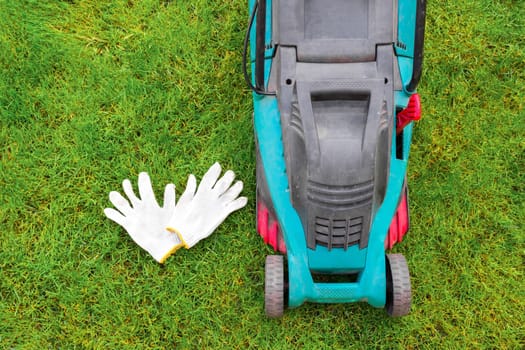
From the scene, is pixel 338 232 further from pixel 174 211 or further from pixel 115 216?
pixel 115 216

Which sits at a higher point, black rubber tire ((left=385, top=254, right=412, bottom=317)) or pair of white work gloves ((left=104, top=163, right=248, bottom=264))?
pair of white work gloves ((left=104, top=163, right=248, bottom=264))

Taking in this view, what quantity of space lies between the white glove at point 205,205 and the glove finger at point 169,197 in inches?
1.1

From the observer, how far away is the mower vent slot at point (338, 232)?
2.00 metres

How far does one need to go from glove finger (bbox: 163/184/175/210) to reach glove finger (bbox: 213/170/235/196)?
0.18 metres

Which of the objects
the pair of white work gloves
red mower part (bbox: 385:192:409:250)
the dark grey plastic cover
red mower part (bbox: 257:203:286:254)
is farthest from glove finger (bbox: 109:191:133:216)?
red mower part (bbox: 385:192:409:250)

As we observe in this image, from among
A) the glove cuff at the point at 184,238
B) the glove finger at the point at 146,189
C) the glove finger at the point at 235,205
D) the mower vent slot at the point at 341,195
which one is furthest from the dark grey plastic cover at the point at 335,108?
the glove finger at the point at 146,189

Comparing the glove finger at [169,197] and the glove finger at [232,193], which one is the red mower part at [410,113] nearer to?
the glove finger at [232,193]

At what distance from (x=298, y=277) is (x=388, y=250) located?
488mm

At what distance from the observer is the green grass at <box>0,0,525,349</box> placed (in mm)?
2455

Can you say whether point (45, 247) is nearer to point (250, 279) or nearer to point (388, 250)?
point (250, 279)

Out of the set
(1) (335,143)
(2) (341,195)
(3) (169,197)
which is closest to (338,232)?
(2) (341,195)

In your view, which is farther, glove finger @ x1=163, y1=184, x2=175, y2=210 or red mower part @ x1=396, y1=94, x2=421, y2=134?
glove finger @ x1=163, y1=184, x2=175, y2=210

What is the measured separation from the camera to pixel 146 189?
2496 mm

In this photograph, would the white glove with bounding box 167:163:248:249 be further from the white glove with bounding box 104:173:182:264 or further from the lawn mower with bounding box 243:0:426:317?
the lawn mower with bounding box 243:0:426:317
